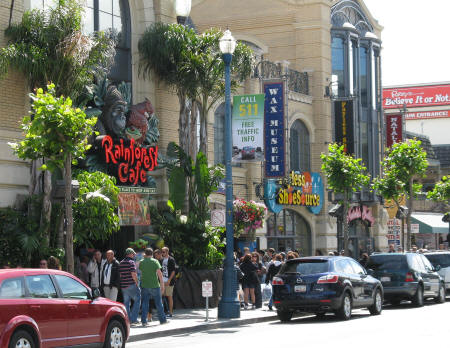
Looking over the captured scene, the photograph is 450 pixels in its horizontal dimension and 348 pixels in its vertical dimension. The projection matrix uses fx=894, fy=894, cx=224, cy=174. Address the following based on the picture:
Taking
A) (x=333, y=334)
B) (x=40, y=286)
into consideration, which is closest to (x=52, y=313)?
(x=40, y=286)

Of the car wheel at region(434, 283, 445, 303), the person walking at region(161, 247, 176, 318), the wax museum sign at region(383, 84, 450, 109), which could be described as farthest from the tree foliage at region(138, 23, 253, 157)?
the wax museum sign at region(383, 84, 450, 109)

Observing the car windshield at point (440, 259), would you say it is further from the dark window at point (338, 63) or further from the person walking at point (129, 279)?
the person walking at point (129, 279)

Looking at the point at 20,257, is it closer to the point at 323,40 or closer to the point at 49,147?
the point at 49,147

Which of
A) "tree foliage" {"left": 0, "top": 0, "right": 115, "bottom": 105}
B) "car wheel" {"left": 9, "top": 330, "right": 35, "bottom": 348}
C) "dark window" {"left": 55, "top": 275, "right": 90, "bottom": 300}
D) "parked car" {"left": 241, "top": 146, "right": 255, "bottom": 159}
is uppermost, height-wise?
"tree foliage" {"left": 0, "top": 0, "right": 115, "bottom": 105}

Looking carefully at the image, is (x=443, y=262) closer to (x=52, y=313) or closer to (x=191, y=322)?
(x=191, y=322)

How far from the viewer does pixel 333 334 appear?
17.4 metres

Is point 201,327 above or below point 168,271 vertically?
below

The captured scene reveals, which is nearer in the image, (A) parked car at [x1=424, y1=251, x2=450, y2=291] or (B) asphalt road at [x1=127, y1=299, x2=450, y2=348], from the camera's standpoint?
(B) asphalt road at [x1=127, y1=299, x2=450, y2=348]

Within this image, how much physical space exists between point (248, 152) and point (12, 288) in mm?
14242

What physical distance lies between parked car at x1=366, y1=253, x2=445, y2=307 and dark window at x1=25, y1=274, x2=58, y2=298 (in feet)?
42.5

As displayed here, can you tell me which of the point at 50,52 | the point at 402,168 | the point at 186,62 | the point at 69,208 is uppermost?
the point at 186,62

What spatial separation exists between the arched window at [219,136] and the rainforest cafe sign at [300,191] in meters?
2.68

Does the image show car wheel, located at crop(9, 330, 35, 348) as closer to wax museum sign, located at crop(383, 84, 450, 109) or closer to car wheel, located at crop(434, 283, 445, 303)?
car wheel, located at crop(434, 283, 445, 303)

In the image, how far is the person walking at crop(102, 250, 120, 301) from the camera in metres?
19.7
